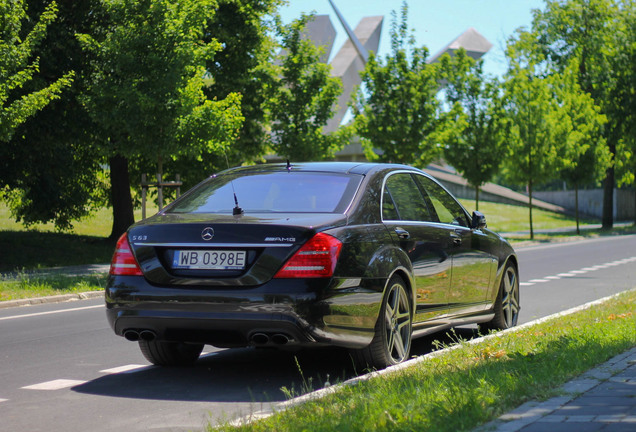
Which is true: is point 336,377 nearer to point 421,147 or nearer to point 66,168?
point 66,168

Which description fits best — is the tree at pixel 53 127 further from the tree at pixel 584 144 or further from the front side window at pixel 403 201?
the tree at pixel 584 144

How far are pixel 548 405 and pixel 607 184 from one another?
4853cm

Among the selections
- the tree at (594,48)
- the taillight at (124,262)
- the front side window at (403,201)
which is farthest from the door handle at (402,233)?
the tree at (594,48)

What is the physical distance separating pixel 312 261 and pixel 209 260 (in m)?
0.70

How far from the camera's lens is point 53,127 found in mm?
24625

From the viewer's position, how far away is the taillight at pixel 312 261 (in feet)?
20.1

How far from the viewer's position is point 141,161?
1237 inches

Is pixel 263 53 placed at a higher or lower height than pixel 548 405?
higher

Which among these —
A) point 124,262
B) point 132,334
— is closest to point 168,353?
point 132,334

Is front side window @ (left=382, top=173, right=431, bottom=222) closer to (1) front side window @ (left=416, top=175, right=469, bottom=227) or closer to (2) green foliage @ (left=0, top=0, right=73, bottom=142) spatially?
(1) front side window @ (left=416, top=175, right=469, bottom=227)

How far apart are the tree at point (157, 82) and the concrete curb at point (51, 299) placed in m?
4.90

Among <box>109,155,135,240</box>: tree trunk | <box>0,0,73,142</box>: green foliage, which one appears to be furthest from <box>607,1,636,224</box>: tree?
<box>0,0,73,142</box>: green foliage

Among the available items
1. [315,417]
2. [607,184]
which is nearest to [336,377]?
[315,417]

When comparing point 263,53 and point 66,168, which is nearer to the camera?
point 66,168
